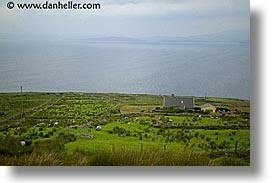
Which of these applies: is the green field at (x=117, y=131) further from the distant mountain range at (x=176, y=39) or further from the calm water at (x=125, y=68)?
the distant mountain range at (x=176, y=39)

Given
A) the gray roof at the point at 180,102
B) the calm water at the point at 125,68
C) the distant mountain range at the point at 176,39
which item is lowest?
the gray roof at the point at 180,102

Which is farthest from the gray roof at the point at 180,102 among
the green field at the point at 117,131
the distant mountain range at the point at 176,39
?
the distant mountain range at the point at 176,39

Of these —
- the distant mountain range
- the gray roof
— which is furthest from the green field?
the distant mountain range

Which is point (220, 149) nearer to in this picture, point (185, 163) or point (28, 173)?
point (185, 163)

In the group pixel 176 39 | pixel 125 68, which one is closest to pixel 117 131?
pixel 125 68

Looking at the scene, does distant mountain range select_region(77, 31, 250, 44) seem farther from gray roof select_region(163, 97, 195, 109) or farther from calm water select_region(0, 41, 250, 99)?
gray roof select_region(163, 97, 195, 109)

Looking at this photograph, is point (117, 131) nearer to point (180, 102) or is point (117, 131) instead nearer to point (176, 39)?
point (180, 102)

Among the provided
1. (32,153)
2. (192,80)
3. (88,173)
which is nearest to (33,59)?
(32,153)

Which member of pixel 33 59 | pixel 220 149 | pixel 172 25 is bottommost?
pixel 220 149
